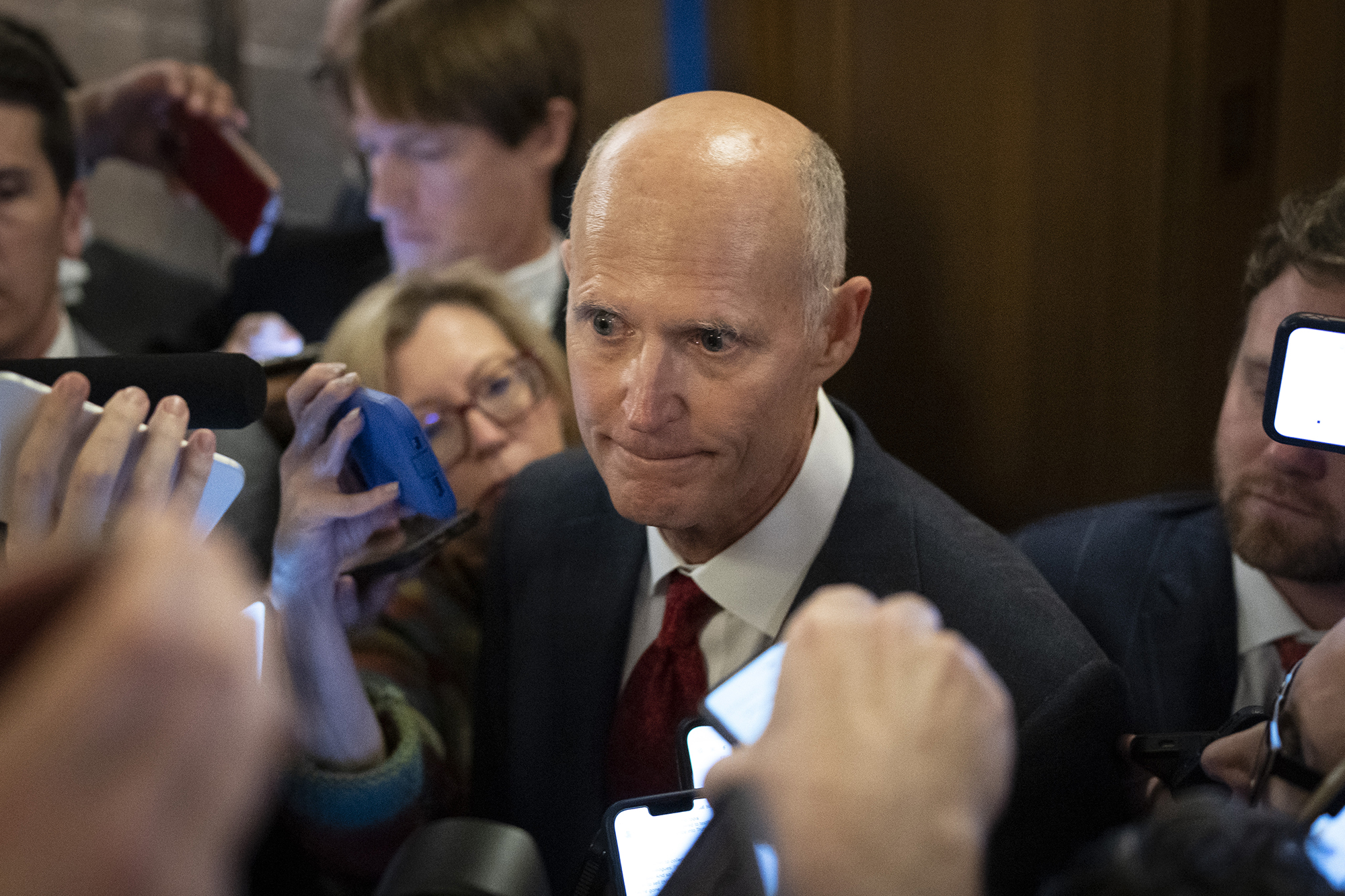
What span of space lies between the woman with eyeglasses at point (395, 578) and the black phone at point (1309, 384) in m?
0.70

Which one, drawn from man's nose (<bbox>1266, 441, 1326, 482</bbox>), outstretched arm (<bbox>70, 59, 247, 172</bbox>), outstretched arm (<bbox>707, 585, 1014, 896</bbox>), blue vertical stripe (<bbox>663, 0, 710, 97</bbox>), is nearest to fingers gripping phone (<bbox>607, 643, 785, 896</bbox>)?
outstretched arm (<bbox>707, 585, 1014, 896</bbox>)

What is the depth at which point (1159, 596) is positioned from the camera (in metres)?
1.14

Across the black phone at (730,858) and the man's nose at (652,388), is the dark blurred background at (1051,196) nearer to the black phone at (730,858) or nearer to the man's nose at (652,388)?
the man's nose at (652,388)

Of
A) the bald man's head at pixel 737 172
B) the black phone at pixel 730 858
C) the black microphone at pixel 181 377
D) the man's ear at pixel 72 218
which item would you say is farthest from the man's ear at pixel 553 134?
the black phone at pixel 730 858

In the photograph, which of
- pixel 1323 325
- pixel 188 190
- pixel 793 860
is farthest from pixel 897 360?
pixel 188 190

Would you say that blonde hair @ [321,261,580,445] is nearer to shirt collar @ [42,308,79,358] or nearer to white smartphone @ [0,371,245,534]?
shirt collar @ [42,308,79,358]

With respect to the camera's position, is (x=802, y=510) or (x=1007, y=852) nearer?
(x=1007, y=852)

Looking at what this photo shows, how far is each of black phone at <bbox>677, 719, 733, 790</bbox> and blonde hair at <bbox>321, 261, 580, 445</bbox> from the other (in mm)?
763

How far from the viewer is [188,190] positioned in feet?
7.10

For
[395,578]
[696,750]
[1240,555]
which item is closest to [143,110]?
[395,578]

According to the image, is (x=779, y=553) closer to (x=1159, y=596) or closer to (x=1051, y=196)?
(x=1159, y=596)

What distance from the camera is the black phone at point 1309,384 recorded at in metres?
0.73

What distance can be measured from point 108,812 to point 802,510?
0.74 meters

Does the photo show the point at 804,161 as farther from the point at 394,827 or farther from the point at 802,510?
the point at 394,827
